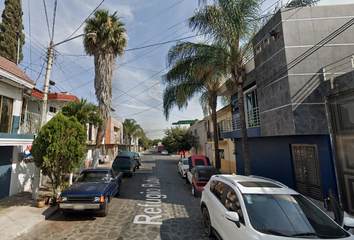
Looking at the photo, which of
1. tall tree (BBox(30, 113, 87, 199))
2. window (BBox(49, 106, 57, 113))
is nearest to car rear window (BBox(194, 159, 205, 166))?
tall tree (BBox(30, 113, 87, 199))

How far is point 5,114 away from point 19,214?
180 inches

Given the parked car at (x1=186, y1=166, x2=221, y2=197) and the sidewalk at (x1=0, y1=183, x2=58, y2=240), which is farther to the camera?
the parked car at (x1=186, y1=166, x2=221, y2=197)

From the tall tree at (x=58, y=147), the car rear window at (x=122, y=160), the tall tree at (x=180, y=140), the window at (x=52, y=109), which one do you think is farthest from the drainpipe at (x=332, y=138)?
the tall tree at (x=180, y=140)

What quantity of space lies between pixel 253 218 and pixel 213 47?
26.3 ft

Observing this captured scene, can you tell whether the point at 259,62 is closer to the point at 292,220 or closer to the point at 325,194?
the point at 325,194

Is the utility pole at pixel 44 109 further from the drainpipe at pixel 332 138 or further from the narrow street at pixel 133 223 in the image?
the drainpipe at pixel 332 138

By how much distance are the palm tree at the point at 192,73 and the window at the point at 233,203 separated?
723 cm

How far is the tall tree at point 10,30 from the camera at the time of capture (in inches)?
667

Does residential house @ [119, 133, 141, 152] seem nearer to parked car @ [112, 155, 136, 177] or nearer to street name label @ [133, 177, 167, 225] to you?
parked car @ [112, 155, 136, 177]

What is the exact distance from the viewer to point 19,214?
6.22 meters

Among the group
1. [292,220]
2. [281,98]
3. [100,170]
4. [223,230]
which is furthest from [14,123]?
[281,98]

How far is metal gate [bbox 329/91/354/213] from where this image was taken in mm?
6188

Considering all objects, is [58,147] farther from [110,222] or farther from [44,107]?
[110,222]

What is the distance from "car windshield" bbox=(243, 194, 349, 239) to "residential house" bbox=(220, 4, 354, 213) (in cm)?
406
